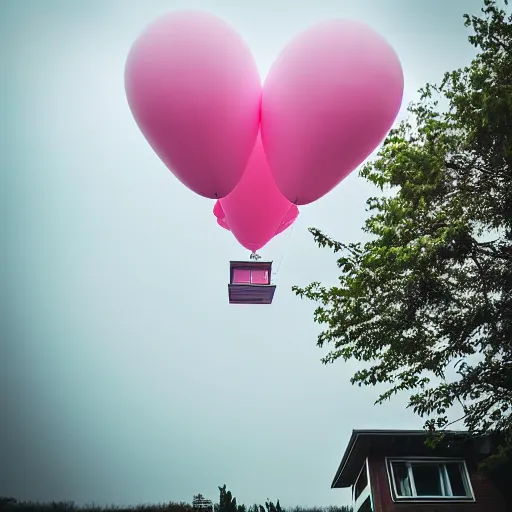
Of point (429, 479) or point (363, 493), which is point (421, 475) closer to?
point (429, 479)

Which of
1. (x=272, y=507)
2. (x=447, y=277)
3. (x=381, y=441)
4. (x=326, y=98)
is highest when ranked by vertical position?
(x=447, y=277)

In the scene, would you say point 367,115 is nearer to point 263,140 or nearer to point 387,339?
point 263,140

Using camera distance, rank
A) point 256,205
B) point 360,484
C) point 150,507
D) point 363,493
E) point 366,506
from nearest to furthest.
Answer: point 256,205 → point 150,507 → point 366,506 → point 363,493 → point 360,484

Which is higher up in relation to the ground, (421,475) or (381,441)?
(381,441)

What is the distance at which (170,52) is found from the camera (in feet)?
8.41

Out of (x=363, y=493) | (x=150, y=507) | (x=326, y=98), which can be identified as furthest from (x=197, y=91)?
(x=363, y=493)

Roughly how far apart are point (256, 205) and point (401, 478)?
34.6 feet

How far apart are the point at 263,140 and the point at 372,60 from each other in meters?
0.77

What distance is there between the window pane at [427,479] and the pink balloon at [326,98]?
36.3 feet

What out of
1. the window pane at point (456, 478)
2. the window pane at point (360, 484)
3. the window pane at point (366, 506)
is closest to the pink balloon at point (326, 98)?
the window pane at point (456, 478)

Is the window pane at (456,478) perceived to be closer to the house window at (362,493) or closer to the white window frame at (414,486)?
the white window frame at (414,486)

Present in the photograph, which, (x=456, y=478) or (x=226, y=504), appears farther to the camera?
(x=456, y=478)

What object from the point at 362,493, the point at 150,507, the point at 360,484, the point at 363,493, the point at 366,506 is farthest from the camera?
the point at 360,484

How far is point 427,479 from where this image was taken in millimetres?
11445
